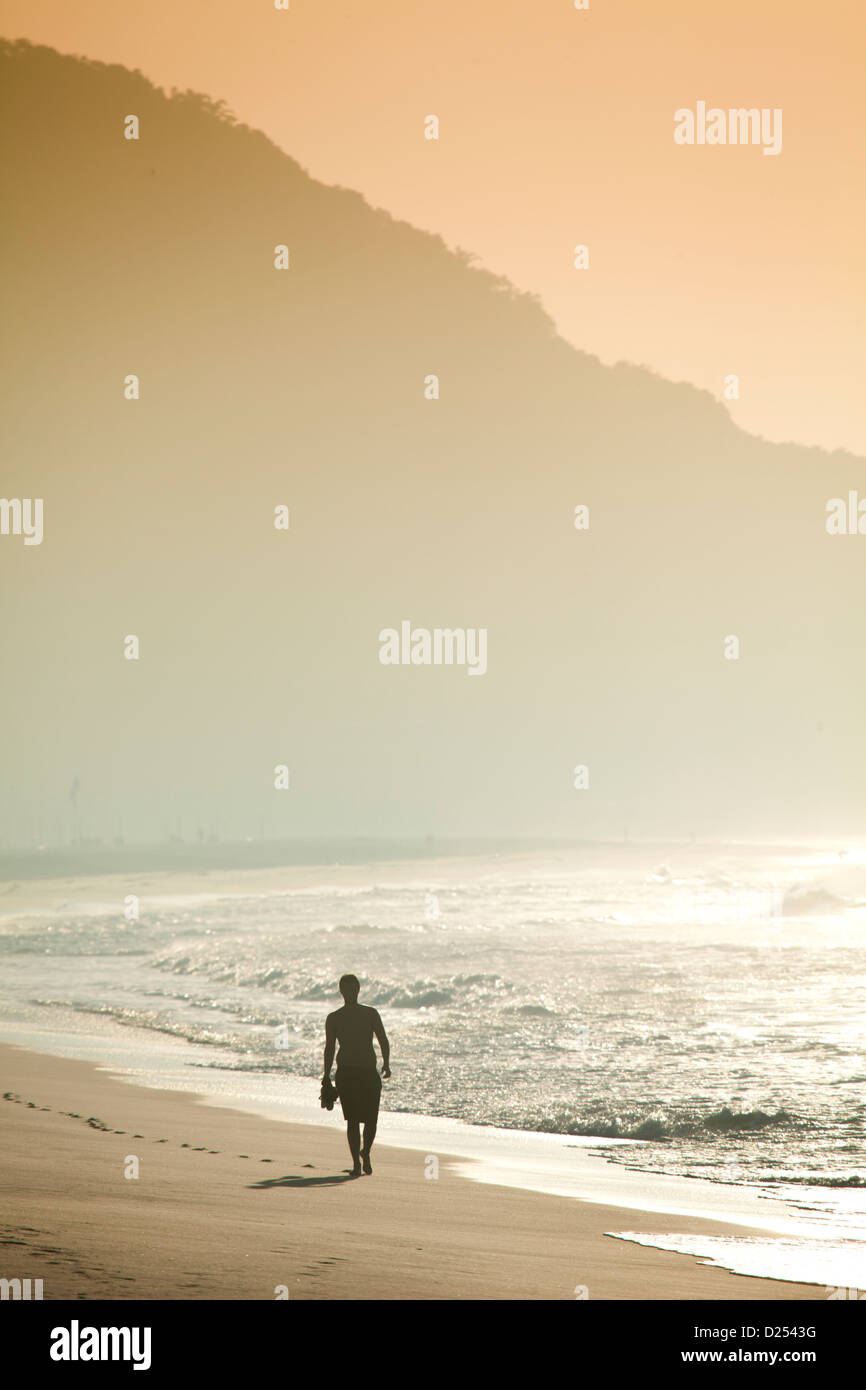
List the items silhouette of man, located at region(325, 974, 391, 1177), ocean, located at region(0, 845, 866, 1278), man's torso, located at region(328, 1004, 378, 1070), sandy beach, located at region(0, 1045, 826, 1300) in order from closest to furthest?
sandy beach, located at region(0, 1045, 826, 1300), silhouette of man, located at region(325, 974, 391, 1177), man's torso, located at region(328, 1004, 378, 1070), ocean, located at region(0, 845, 866, 1278)

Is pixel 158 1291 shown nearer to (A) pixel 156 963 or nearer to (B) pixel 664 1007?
(B) pixel 664 1007

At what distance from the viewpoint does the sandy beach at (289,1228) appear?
7.29 metres

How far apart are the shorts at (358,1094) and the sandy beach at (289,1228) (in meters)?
0.51

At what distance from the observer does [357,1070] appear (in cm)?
1190

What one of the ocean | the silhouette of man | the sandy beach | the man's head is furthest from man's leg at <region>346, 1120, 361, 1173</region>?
the ocean

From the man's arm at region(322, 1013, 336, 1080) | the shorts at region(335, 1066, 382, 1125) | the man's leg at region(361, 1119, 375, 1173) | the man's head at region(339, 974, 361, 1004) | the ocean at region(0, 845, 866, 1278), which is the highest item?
the man's head at region(339, 974, 361, 1004)

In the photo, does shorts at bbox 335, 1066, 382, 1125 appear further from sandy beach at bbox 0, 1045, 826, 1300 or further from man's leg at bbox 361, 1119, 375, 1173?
sandy beach at bbox 0, 1045, 826, 1300

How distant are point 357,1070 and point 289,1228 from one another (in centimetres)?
316

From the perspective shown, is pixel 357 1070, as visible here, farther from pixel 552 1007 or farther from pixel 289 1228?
pixel 552 1007

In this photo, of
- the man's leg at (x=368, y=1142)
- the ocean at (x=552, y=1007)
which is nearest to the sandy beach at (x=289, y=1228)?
the man's leg at (x=368, y=1142)

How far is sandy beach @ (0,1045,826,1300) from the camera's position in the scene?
7285mm

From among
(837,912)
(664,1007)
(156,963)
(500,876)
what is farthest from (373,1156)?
(500,876)

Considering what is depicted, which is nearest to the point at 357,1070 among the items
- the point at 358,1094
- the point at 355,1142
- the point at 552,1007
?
the point at 358,1094

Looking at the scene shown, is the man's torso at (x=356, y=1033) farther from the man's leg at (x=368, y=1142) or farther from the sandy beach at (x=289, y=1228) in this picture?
the sandy beach at (x=289, y=1228)
